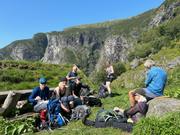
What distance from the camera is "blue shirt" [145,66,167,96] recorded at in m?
15.2

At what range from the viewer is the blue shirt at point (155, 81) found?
15180 mm

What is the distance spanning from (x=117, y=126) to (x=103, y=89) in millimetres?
10386

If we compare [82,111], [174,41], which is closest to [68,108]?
[82,111]

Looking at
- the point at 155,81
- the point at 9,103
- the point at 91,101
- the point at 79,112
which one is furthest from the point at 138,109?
the point at 91,101

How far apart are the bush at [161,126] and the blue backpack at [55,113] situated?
210 inches

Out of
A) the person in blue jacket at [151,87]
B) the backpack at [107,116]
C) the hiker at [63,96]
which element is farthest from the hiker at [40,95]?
the person in blue jacket at [151,87]

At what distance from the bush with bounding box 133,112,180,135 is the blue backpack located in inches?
210

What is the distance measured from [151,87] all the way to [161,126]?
5613 mm

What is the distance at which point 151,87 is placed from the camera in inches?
600

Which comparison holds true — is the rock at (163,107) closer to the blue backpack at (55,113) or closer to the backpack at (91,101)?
the blue backpack at (55,113)

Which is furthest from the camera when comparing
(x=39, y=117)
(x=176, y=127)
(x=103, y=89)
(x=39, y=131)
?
(x=103, y=89)

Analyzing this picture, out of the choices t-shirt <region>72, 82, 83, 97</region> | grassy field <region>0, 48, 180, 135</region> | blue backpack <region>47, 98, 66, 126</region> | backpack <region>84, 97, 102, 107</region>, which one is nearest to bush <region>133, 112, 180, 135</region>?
grassy field <region>0, 48, 180, 135</region>

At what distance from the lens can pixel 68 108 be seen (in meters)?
16.4

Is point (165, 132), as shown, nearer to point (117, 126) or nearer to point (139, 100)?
point (117, 126)
